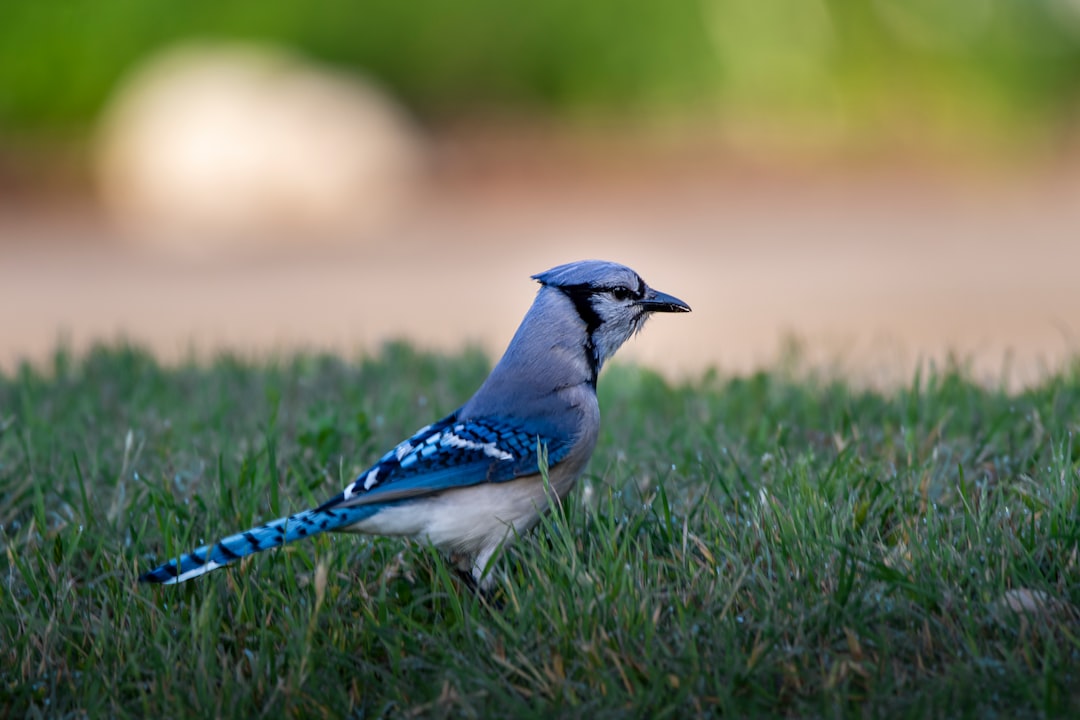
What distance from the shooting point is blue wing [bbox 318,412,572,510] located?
11.5ft

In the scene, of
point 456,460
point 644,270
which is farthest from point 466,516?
point 644,270

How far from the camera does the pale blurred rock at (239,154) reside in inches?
464

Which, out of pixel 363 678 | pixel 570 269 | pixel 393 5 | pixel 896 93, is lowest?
pixel 363 678

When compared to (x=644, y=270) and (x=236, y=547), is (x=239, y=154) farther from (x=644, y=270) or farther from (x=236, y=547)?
(x=236, y=547)

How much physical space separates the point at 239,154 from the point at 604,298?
845 cm

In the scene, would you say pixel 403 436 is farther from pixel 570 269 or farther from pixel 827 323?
pixel 827 323

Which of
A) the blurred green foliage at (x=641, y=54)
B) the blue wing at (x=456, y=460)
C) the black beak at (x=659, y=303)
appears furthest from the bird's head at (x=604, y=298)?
the blurred green foliage at (x=641, y=54)

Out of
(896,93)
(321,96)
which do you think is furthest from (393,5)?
(896,93)

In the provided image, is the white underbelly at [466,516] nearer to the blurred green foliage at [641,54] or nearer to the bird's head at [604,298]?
the bird's head at [604,298]

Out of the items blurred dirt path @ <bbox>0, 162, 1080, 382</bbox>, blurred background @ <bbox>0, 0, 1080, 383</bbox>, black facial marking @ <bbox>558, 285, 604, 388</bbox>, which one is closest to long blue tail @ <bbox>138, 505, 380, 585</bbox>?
black facial marking @ <bbox>558, 285, 604, 388</bbox>

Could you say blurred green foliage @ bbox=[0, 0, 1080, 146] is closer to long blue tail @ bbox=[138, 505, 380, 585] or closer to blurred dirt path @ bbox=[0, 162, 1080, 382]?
blurred dirt path @ bbox=[0, 162, 1080, 382]

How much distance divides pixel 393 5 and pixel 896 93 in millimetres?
5006

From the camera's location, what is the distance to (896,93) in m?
13.4

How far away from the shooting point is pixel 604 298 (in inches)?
155
